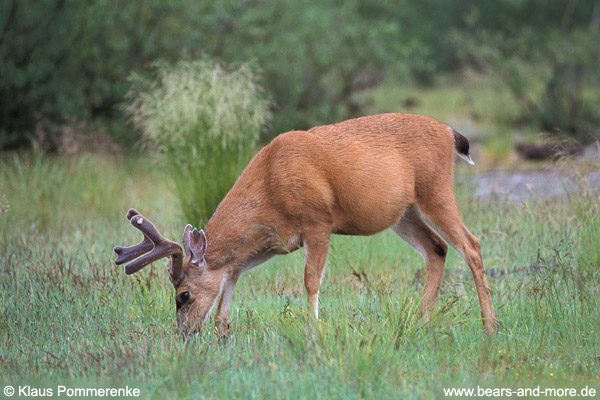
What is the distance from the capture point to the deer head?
5160mm

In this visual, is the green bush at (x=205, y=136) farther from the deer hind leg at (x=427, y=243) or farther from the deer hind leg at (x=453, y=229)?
the deer hind leg at (x=453, y=229)

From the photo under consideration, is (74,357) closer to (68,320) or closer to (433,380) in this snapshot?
(68,320)

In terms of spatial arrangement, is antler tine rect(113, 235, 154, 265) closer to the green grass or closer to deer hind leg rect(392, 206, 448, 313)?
the green grass

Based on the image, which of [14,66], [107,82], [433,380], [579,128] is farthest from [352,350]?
[579,128]

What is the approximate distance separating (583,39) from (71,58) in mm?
11085

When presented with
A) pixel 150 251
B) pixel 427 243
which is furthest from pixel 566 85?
pixel 150 251

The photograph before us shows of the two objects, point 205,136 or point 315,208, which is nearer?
point 315,208

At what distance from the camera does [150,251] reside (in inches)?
204

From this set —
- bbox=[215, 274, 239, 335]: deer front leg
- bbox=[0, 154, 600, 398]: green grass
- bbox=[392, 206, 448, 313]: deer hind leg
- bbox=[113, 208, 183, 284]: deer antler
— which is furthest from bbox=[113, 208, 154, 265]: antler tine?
bbox=[392, 206, 448, 313]: deer hind leg

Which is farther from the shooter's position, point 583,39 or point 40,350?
point 583,39

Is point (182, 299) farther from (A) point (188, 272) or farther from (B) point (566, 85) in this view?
(B) point (566, 85)

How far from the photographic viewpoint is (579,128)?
16.0 m

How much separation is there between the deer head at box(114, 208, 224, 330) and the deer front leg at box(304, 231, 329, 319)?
624 millimetres

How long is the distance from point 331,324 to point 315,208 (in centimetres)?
97
